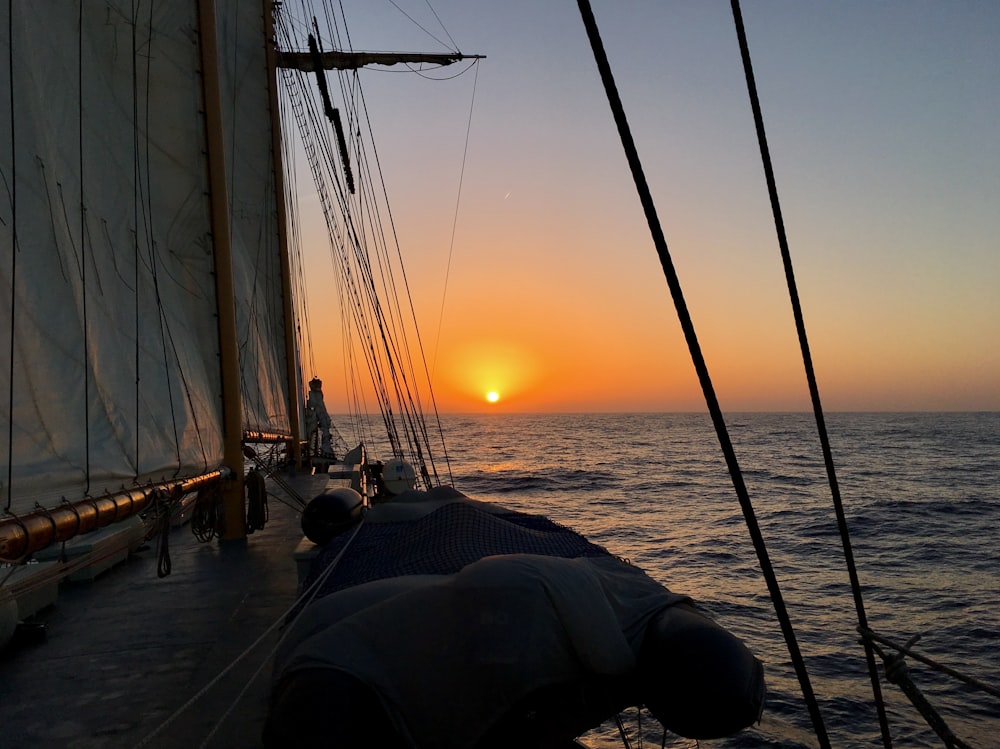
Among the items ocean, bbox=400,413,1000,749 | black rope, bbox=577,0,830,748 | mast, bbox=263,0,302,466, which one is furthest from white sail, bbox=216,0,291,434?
black rope, bbox=577,0,830,748

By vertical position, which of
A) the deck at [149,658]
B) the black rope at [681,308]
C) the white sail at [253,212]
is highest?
the white sail at [253,212]

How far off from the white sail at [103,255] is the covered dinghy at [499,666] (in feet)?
7.22

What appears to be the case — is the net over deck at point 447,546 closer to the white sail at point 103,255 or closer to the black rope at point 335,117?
the white sail at point 103,255

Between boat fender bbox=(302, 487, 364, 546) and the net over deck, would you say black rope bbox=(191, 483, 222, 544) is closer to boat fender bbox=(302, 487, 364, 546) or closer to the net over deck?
boat fender bbox=(302, 487, 364, 546)

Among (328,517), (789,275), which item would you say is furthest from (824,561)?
(789,275)

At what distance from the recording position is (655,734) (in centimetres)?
957

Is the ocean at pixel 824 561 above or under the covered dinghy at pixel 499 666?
under

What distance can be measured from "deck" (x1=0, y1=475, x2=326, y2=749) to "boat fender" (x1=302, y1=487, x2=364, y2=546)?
0.74 m

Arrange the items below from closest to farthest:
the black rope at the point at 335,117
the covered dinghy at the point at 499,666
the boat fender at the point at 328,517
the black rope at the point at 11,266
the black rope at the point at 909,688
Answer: the covered dinghy at the point at 499,666 < the black rope at the point at 909,688 < the black rope at the point at 11,266 < the boat fender at the point at 328,517 < the black rope at the point at 335,117

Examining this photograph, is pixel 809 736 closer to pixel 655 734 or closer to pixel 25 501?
pixel 655 734

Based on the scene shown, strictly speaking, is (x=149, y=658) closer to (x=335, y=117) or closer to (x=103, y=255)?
(x=103, y=255)

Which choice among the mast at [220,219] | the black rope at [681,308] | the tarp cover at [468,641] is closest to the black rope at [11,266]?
the tarp cover at [468,641]

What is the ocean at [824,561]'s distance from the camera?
10.2 metres

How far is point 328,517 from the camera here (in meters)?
7.99
